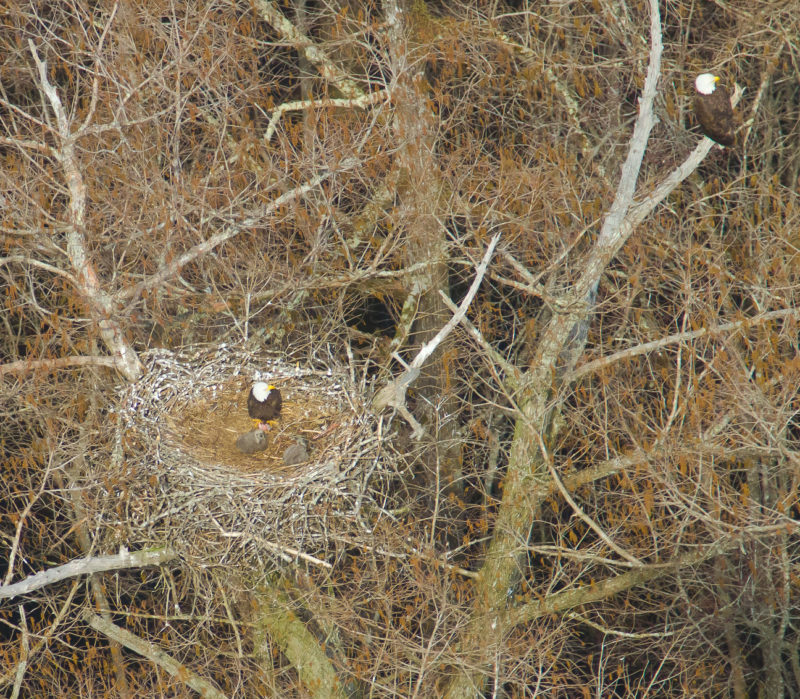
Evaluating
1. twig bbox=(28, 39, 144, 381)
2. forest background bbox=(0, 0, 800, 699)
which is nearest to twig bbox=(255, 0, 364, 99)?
forest background bbox=(0, 0, 800, 699)

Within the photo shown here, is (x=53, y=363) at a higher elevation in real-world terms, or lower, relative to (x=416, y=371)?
lower

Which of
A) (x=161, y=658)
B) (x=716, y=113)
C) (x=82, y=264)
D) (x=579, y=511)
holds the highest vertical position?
(x=716, y=113)

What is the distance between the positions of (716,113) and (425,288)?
3608 mm

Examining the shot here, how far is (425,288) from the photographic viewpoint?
12.6m

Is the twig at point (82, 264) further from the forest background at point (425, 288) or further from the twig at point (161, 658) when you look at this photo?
the twig at point (161, 658)

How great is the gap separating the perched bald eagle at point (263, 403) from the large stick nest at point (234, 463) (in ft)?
0.82

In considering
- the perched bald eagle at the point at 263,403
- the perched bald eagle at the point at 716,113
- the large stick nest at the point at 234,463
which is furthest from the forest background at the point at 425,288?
the perched bald eagle at the point at 263,403

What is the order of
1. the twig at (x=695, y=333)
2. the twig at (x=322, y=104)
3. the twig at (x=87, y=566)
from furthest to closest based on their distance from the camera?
1. the twig at (x=322, y=104)
2. the twig at (x=695, y=333)
3. the twig at (x=87, y=566)

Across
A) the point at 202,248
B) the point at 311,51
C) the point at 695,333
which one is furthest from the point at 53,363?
the point at 695,333

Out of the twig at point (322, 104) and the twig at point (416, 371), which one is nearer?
the twig at point (416, 371)

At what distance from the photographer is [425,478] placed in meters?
14.4

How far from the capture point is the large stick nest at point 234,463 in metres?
8.84

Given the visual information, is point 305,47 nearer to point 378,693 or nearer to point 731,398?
point 731,398

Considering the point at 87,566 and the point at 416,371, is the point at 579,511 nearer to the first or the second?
the point at 416,371
